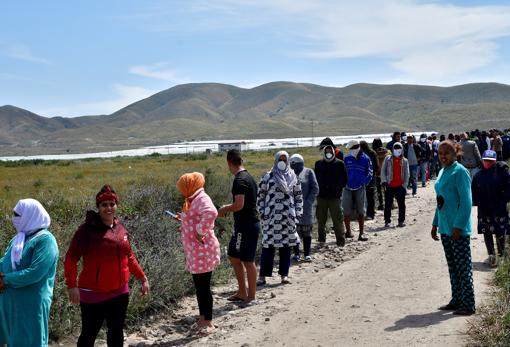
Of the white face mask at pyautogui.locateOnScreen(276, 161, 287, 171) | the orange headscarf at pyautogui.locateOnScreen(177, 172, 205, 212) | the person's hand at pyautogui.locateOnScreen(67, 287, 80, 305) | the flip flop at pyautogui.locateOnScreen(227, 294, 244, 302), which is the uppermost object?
the white face mask at pyautogui.locateOnScreen(276, 161, 287, 171)

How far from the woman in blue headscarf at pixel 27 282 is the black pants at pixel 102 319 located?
0.57 meters

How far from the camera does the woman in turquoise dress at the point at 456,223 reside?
247 inches

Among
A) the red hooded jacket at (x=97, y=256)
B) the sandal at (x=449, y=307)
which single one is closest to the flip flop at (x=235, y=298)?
the sandal at (x=449, y=307)

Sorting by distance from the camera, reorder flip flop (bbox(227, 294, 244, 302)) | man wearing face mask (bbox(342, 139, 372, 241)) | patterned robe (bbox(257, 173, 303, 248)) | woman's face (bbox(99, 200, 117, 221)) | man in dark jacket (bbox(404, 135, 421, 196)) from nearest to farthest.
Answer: woman's face (bbox(99, 200, 117, 221)), flip flop (bbox(227, 294, 244, 302)), patterned robe (bbox(257, 173, 303, 248)), man wearing face mask (bbox(342, 139, 372, 241)), man in dark jacket (bbox(404, 135, 421, 196))

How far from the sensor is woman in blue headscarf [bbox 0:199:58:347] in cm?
447

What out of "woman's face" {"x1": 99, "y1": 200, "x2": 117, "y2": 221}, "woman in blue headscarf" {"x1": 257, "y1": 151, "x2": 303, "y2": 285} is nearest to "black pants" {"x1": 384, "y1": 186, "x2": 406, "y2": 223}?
"woman in blue headscarf" {"x1": 257, "y1": 151, "x2": 303, "y2": 285}

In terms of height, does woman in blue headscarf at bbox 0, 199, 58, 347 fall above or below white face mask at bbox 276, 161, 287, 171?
below

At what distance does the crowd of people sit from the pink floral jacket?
1cm

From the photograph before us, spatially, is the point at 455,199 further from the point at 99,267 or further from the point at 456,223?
the point at 99,267

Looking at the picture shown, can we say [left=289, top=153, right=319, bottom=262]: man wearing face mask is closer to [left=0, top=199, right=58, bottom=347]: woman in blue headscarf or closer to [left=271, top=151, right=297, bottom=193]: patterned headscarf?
[left=271, top=151, right=297, bottom=193]: patterned headscarf

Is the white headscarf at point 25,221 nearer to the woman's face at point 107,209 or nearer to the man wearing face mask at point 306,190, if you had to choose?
the woman's face at point 107,209

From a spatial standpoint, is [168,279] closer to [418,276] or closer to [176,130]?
[418,276]

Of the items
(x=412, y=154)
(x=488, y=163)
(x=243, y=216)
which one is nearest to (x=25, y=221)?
(x=243, y=216)

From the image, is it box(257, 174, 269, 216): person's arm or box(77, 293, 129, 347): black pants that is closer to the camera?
box(77, 293, 129, 347): black pants
